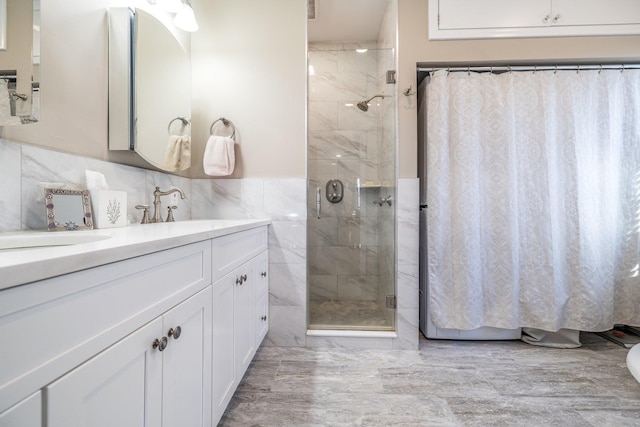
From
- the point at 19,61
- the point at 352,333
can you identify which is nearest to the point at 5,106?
the point at 19,61

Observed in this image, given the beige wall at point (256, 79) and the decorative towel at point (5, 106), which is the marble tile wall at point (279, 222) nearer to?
the beige wall at point (256, 79)

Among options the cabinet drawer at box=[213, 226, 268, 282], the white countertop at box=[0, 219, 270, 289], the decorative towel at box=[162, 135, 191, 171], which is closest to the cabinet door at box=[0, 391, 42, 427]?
the white countertop at box=[0, 219, 270, 289]

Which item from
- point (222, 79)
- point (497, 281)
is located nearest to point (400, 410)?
point (497, 281)

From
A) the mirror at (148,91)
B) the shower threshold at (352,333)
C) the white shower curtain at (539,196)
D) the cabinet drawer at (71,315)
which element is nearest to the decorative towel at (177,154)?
the mirror at (148,91)

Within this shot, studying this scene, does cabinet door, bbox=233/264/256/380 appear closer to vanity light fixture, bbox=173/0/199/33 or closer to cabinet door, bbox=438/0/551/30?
vanity light fixture, bbox=173/0/199/33

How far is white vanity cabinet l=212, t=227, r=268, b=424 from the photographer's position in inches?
40.8

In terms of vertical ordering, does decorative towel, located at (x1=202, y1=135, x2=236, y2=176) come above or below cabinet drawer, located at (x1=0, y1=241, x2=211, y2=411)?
above

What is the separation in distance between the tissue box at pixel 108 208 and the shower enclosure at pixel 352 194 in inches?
45.2

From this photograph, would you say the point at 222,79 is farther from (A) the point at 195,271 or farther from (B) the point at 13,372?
(B) the point at 13,372

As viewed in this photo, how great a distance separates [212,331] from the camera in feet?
3.25

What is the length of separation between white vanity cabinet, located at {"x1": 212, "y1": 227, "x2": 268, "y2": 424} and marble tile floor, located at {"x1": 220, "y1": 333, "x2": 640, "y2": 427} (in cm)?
23

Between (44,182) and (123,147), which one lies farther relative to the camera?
(123,147)

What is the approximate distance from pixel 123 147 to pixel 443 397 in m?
2.01

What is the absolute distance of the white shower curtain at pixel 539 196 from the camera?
1804 millimetres
